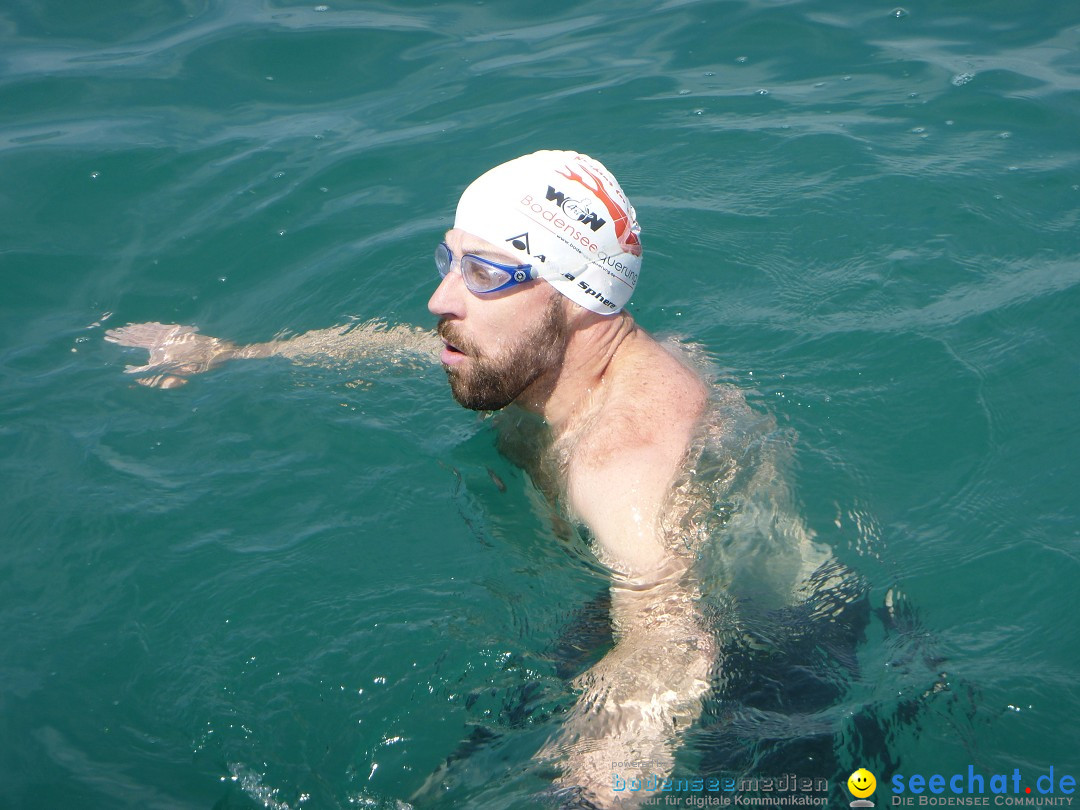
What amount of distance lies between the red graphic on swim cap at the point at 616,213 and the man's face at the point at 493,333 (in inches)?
18.4

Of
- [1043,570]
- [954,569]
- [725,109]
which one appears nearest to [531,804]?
[954,569]

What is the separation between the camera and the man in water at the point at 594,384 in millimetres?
3598

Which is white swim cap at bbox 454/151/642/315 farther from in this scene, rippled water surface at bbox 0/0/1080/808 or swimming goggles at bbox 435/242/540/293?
rippled water surface at bbox 0/0/1080/808

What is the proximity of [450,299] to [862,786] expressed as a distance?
2630mm

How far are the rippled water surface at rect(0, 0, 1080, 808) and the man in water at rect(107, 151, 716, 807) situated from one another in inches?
9.8

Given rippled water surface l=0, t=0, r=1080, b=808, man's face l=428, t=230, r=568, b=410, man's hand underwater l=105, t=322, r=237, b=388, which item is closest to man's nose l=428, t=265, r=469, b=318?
man's face l=428, t=230, r=568, b=410

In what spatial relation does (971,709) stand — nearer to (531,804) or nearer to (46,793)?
(531,804)

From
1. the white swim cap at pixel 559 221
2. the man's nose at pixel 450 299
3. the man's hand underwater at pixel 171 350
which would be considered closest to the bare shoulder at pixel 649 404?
the white swim cap at pixel 559 221

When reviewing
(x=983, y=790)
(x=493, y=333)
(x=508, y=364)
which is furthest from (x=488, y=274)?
(x=983, y=790)

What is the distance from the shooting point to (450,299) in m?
4.42

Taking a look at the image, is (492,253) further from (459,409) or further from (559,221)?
(459,409)

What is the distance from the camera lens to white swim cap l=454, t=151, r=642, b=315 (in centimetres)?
449

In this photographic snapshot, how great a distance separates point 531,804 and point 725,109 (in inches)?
264

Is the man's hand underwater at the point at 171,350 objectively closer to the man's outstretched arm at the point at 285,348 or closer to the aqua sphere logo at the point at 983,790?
the man's outstretched arm at the point at 285,348
